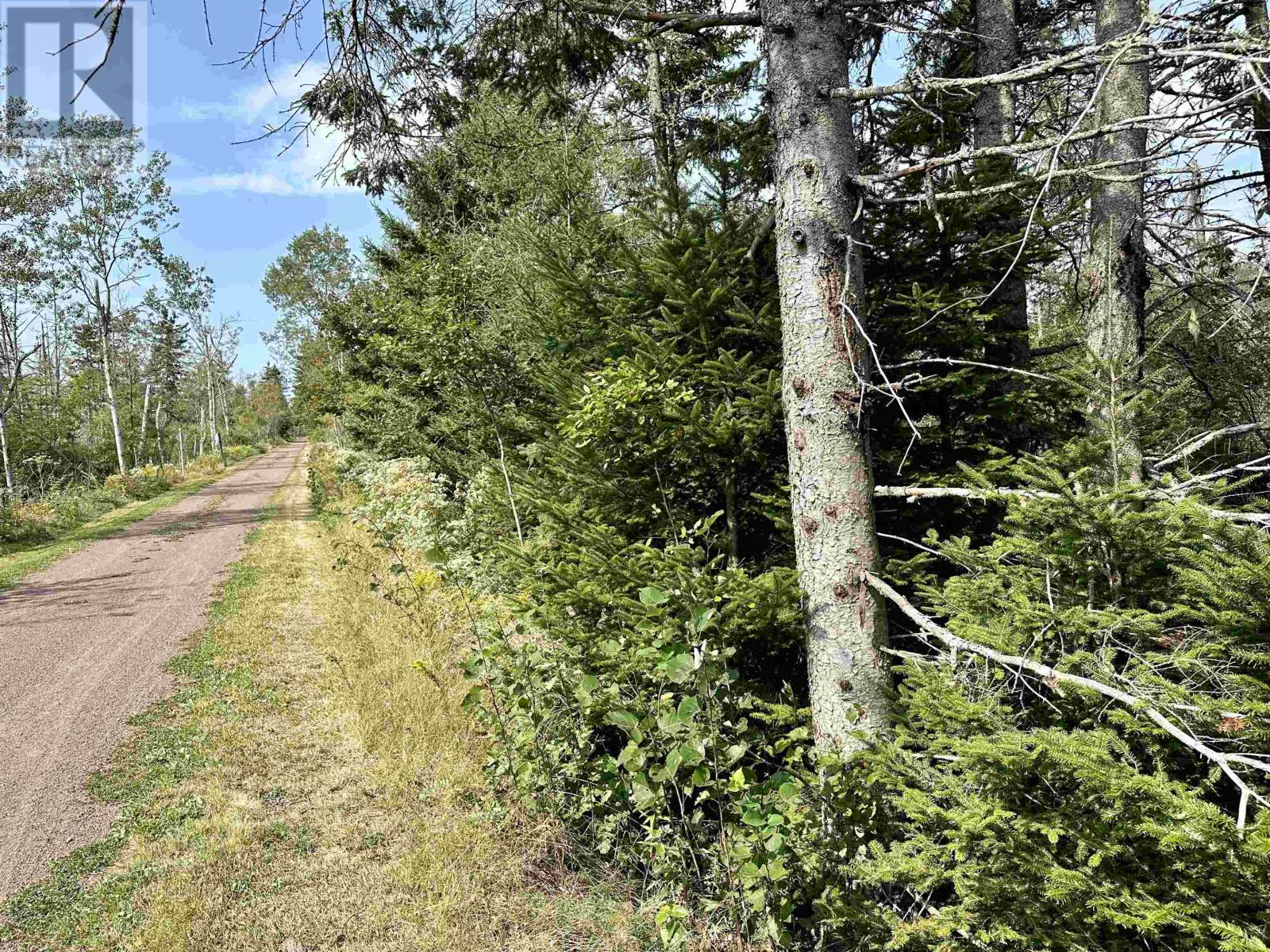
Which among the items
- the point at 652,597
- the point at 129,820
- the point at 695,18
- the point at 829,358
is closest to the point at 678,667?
the point at 652,597

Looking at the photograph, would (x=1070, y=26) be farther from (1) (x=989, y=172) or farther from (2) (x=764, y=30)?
(2) (x=764, y=30)

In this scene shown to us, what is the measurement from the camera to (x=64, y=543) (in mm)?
12258

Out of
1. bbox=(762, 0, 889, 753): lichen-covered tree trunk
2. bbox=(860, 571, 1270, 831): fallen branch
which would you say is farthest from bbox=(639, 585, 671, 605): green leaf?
bbox=(860, 571, 1270, 831): fallen branch

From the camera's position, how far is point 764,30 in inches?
120

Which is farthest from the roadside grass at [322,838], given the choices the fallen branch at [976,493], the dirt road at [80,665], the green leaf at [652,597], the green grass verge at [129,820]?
the fallen branch at [976,493]

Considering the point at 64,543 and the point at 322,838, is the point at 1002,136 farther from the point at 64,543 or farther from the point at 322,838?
the point at 64,543

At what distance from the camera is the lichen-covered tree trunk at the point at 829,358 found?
9.35ft

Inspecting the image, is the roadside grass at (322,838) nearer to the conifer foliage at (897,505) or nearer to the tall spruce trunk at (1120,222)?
the conifer foliage at (897,505)

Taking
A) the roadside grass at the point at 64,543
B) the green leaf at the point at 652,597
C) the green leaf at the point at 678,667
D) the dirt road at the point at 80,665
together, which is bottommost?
the dirt road at the point at 80,665

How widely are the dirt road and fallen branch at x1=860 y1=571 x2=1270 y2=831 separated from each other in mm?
4604

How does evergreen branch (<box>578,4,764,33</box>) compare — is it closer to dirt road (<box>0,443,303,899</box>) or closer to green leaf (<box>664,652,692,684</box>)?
green leaf (<box>664,652,692,684</box>)

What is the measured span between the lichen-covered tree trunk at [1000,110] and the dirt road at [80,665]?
19.7ft

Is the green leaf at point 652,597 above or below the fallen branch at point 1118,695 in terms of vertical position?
above

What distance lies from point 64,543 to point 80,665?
8.20m
